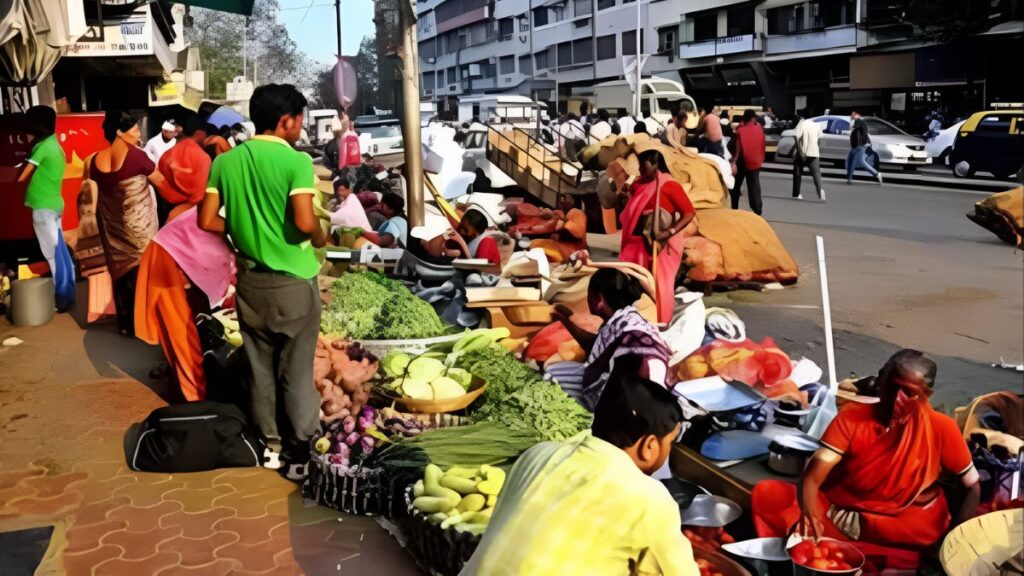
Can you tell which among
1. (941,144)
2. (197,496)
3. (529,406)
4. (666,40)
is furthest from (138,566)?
(666,40)

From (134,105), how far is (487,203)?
55.2 ft

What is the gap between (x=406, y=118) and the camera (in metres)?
8.96

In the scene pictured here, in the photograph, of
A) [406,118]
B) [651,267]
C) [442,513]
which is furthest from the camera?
[406,118]

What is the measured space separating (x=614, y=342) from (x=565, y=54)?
215 feet

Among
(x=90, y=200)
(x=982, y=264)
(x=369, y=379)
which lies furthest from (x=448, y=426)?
(x=982, y=264)

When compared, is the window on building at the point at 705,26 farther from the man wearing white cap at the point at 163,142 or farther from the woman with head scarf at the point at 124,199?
the woman with head scarf at the point at 124,199

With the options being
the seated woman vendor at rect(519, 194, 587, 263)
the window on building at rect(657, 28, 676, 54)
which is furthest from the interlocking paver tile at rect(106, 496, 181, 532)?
the window on building at rect(657, 28, 676, 54)

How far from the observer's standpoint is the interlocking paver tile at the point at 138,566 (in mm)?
4098

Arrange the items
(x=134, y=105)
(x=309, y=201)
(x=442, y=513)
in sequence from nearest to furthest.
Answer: (x=442, y=513), (x=309, y=201), (x=134, y=105)

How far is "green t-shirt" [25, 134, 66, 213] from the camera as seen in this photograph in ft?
29.5

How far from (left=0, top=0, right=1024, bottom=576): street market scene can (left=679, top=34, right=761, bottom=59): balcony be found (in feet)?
112

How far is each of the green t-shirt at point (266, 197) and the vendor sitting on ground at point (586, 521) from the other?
3109mm

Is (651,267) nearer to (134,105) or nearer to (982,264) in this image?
(982,264)

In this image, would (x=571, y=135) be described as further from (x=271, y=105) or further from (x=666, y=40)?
(x=666, y=40)
